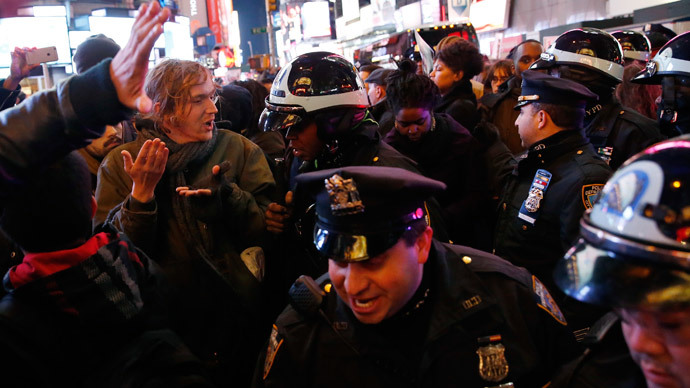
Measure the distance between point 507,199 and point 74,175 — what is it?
2.60 m

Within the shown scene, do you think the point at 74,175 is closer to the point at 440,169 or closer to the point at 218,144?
the point at 218,144

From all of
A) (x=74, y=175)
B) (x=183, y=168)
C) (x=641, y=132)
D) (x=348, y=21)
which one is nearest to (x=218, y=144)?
(x=183, y=168)

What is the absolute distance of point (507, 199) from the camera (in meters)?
3.57

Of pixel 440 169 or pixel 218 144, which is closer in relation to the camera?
pixel 218 144

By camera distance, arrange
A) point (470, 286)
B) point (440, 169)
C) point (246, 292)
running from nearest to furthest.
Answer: point (470, 286)
point (246, 292)
point (440, 169)

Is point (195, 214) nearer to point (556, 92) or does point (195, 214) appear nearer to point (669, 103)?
point (556, 92)

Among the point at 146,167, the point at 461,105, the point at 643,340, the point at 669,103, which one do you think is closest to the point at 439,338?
the point at 643,340

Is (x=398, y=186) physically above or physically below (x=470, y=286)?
Result: above

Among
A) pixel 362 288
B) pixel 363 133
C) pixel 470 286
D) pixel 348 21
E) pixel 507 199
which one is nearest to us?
pixel 362 288

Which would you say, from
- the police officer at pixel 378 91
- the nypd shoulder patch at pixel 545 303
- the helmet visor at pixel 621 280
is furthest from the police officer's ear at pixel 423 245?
the police officer at pixel 378 91

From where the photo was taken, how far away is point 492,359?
2.01m

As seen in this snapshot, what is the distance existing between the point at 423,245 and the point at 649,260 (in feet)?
2.95

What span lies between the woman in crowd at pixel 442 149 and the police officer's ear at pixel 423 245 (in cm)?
213

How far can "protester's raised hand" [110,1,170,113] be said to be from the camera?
4.44 feet
